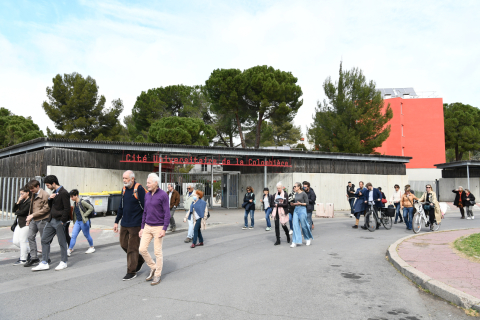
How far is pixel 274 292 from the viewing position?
5.56m

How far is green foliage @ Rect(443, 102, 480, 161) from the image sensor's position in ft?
168

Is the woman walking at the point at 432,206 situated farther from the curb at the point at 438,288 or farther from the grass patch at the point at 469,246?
the curb at the point at 438,288

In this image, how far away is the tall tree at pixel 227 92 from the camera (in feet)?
128

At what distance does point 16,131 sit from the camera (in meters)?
44.9

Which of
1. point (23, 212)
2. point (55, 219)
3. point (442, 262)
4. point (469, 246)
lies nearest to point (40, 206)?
point (55, 219)

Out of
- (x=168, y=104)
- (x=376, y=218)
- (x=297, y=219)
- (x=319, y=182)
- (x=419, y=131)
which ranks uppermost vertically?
(x=168, y=104)

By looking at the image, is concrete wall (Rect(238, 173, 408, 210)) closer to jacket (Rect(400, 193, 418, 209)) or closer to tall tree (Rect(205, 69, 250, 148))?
jacket (Rect(400, 193, 418, 209))

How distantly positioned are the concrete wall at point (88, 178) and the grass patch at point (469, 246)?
17046mm

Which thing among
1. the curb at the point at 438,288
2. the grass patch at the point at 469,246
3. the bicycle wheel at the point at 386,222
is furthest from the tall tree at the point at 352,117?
the curb at the point at 438,288

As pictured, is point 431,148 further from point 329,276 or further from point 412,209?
point 329,276

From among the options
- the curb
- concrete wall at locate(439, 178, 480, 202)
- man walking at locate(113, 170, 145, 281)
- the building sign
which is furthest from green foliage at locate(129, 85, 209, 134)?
the curb

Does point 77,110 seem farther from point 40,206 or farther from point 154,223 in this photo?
point 154,223

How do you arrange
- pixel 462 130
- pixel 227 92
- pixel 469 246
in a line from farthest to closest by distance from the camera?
pixel 462 130 < pixel 227 92 < pixel 469 246

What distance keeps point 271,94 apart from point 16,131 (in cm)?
3195
